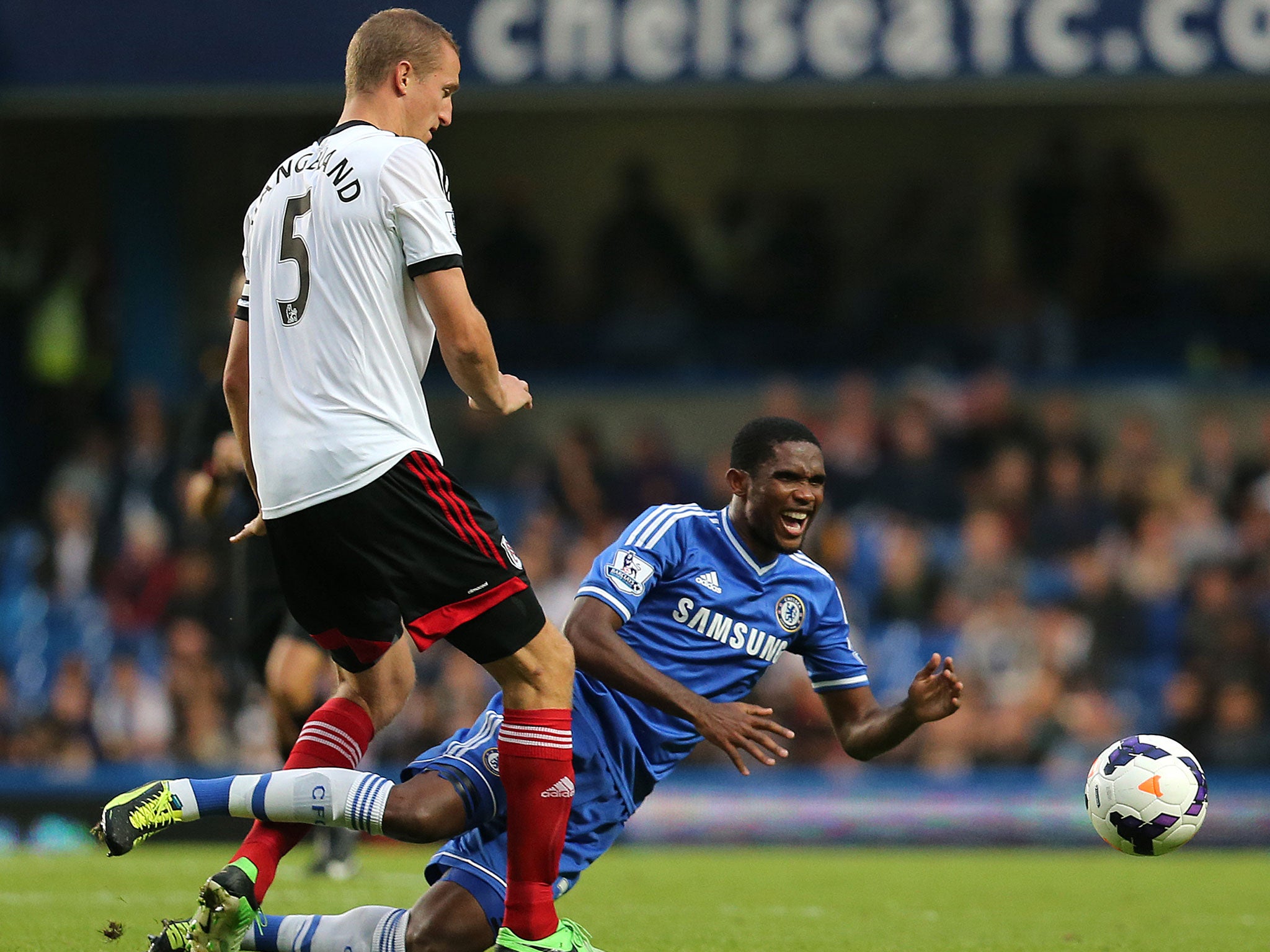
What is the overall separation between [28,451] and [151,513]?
8.71 feet

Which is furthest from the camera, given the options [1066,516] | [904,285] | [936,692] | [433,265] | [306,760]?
[904,285]

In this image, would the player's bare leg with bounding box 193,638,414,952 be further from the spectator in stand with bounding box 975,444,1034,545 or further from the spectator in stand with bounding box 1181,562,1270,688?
the spectator in stand with bounding box 975,444,1034,545

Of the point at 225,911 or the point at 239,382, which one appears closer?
the point at 225,911

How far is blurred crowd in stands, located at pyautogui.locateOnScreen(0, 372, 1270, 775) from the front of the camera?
11641 mm

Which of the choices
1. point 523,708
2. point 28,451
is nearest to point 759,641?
point 523,708

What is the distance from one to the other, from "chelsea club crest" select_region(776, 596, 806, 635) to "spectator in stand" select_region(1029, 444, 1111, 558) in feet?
26.3

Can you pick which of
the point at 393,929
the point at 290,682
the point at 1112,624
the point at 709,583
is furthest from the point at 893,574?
the point at 393,929

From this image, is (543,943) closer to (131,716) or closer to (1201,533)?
(131,716)

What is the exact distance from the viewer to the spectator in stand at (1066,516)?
12.7 m

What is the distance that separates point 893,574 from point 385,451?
851 centimetres

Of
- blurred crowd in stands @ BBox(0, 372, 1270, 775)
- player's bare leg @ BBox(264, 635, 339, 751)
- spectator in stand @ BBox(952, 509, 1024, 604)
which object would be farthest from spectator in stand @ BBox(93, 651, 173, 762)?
spectator in stand @ BBox(952, 509, 1024, 604)

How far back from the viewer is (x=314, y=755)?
186 inches

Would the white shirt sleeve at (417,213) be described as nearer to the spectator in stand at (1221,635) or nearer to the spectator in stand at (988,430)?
the spectator in stand at (1221,635)

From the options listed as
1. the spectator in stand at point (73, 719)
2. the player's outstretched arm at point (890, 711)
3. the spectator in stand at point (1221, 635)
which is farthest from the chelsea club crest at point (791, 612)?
the spectator in stand at point (73, 719)
